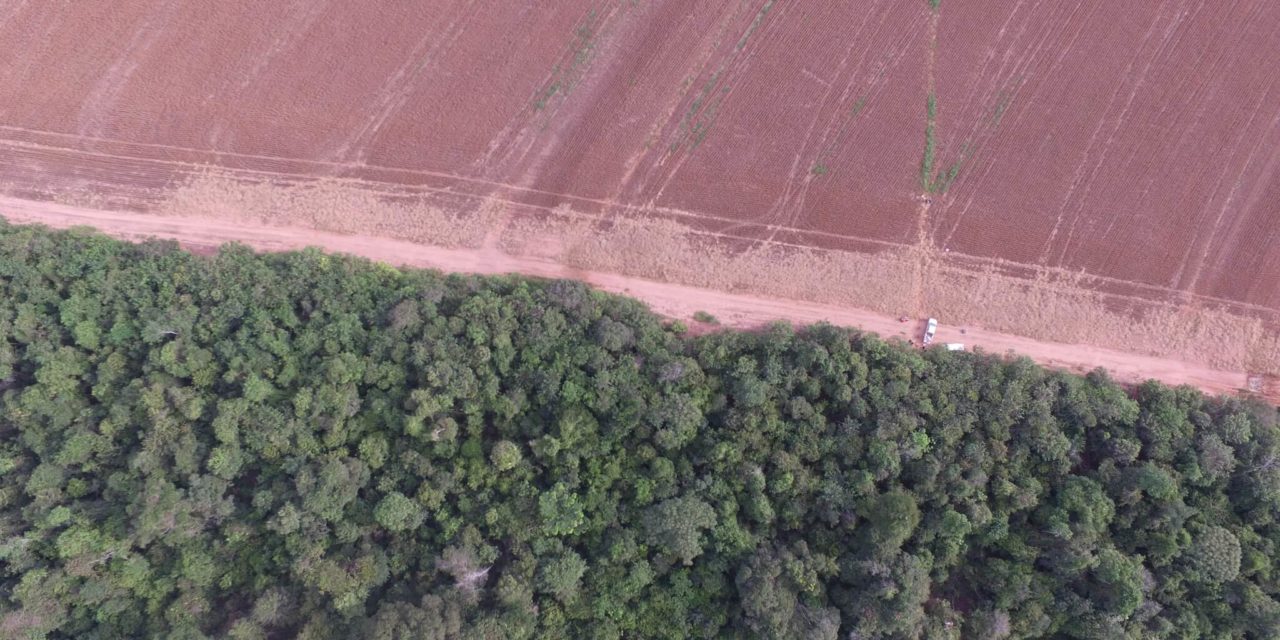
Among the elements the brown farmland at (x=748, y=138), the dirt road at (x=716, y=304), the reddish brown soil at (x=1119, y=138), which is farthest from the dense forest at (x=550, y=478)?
the reddish brown soil at (x=1119, y=138)

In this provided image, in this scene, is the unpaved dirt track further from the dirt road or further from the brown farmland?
the dirt road

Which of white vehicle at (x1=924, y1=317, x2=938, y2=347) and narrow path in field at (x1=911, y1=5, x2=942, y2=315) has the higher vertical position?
narrow path in field at (x1=911, y1=5, x2=942, y2=315)

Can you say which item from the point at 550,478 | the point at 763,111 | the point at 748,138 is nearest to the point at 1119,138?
the point at 763,111

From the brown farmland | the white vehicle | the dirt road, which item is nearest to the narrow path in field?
the brown farmland

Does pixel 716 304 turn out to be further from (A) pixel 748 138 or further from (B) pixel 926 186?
(B) pixel 926 186

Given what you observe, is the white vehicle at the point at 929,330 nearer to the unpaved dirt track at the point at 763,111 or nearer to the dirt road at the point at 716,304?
the dirt road at the point at 716,304

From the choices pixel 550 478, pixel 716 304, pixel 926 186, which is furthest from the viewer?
pixel 926 186

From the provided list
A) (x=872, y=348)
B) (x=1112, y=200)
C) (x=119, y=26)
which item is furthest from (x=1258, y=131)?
(x=119, y=26)
